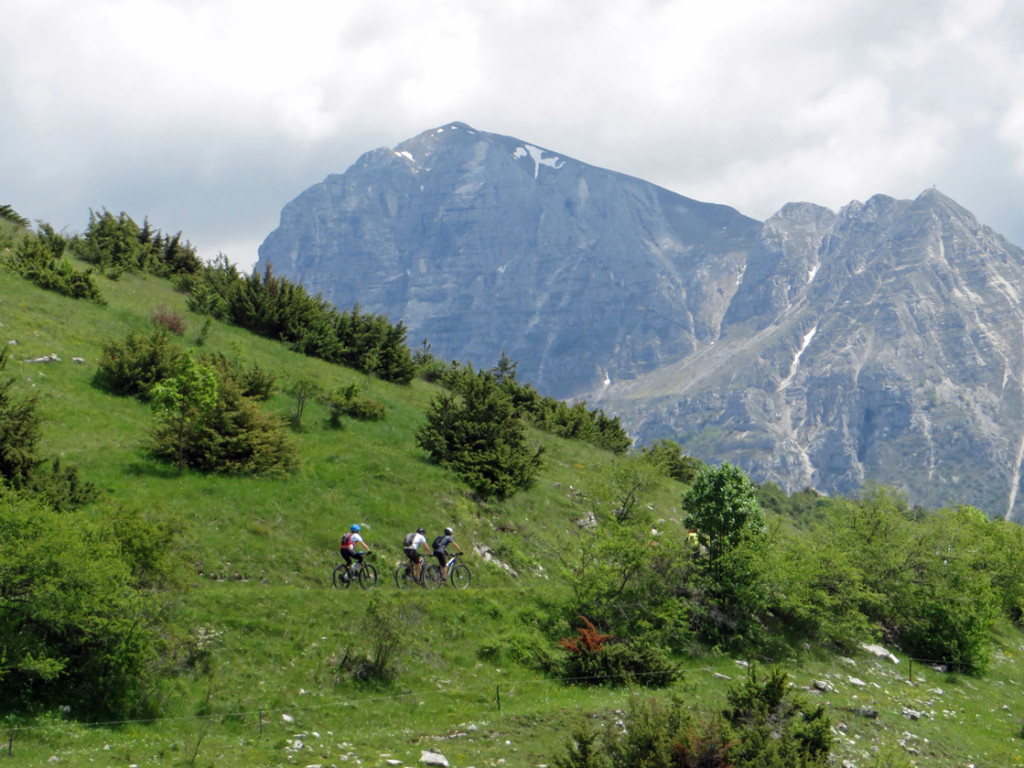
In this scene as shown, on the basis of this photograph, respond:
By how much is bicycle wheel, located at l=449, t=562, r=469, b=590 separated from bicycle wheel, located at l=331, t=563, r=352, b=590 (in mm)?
3696

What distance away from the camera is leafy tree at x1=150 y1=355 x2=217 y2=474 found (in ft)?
93.8

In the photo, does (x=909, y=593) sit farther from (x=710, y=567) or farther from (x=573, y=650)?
(x=573, y=650)

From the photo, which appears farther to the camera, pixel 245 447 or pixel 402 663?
pixel 245 447

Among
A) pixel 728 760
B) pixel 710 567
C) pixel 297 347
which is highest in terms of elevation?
pixel 297 347

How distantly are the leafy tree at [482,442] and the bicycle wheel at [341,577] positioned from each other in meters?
10.1

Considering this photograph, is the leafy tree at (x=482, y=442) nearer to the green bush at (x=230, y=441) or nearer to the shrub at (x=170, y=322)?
the green bush at (x=230, y=441)

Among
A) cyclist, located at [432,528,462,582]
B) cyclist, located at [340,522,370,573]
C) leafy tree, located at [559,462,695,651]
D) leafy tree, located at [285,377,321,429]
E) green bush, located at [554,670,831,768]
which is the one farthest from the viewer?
leafy tree, located at [285,377,321,429]

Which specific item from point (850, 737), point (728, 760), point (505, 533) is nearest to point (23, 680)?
point (728, 760)

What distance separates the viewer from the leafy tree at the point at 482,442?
35.9 metres

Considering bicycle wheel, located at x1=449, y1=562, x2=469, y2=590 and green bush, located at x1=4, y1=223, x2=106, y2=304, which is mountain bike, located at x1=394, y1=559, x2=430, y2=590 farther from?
green bush, located at x1=4, y1=223, x2=106, y2=304

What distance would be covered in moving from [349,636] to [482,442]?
49.2 ft

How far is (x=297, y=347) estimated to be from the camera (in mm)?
48594

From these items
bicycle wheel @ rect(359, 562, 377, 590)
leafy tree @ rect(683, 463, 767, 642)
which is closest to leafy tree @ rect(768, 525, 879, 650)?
leafy tree @ rect(683, 463, 767, 642)

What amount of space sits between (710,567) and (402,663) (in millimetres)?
13823
